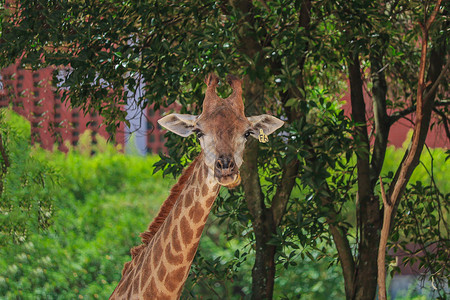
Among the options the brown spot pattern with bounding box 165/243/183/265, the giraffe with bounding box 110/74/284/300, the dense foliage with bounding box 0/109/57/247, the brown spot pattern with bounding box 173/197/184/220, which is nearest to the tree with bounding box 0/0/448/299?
the giraffe with bounding box 110/74/284/300

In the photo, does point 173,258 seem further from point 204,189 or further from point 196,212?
point 204,189

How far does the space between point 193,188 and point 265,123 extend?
51cm

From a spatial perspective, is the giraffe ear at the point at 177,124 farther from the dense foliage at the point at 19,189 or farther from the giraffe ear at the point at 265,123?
the dense foliage at the point at 19,189

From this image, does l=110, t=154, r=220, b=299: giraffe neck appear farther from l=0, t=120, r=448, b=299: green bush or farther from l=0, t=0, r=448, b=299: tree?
l=0, t=120, r=448, b=299: green bush

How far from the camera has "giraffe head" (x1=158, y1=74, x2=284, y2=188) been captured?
283 centimetres

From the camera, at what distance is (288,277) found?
8.70 m

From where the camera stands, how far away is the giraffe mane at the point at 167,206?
11.2 ft

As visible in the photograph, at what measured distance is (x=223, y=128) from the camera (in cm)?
299

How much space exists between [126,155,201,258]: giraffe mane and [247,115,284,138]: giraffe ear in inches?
13.3

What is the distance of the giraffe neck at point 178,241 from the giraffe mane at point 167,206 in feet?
0.09

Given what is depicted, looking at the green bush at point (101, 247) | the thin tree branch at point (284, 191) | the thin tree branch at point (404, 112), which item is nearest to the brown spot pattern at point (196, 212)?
the thin tree branch at point (284, 191)

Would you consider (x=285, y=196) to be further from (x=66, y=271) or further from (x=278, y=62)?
(x=66, y=271)

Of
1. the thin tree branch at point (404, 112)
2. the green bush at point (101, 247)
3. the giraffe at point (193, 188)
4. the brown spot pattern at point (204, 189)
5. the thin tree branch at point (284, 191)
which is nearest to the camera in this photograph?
the giraffe at point (193, 188)

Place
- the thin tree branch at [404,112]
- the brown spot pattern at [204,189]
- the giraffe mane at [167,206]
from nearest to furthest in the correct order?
1. the brown spot pattern at [204,189]
2. the giraffe mane at [167,206]
3. the thin tree branch at [404,112]
